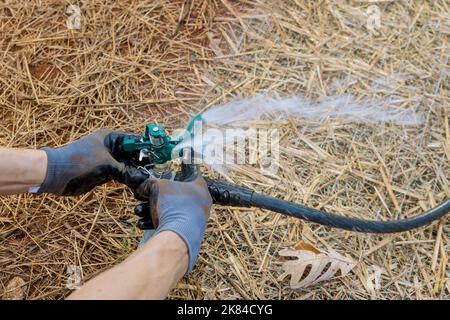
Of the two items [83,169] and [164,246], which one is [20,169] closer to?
[83,169]

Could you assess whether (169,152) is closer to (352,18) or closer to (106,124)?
(106,124)

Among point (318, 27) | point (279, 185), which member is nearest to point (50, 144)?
point (279, 185)

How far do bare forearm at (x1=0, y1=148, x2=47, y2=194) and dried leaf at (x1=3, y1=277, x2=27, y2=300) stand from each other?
1.32 feet

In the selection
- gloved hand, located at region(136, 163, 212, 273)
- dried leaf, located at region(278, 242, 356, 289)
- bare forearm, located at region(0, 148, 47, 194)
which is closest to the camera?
gloved hand, located at region(136, 163, 212, 273)

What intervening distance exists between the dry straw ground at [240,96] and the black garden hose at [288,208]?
152 millimetres

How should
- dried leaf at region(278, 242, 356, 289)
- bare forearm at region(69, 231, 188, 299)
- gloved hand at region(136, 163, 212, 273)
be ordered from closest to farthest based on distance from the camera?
bare forearm at region(69, 231, 188, 299)
gloved hand at region(136, 163, 212, 273)
dried leaf at region(278, 242, 356, 289)

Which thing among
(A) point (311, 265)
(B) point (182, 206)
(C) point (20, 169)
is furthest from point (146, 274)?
(A) point (311, 265)

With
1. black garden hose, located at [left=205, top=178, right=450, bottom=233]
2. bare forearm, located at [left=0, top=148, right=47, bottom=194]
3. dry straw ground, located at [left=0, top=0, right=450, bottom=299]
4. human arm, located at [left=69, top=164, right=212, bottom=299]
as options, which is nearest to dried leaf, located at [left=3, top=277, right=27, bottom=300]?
dry straw ground, located at [left=0, top=0, right=450, bottom=299]

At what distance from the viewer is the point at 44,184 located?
6.13 ft

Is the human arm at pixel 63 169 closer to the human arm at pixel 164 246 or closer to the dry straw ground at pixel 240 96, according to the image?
the human arm at pixel 164 246

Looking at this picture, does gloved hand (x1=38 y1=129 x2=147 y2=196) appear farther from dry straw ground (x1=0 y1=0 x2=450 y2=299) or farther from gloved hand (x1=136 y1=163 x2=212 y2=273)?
dry straw ground (x1=0 y1=0 x2=450 y2=299)

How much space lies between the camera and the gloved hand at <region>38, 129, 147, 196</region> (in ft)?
6.11

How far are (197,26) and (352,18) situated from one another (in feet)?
2.57

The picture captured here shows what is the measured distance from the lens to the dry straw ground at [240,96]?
2.09 metres
